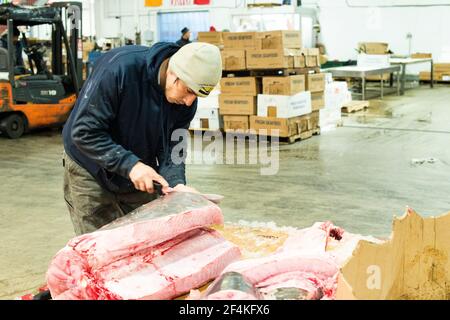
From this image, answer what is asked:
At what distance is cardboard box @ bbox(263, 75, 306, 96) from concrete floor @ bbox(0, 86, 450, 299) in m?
0.90

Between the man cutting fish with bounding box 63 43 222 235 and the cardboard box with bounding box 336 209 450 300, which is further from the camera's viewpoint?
the man cutting fish with bounding box 63 43 222 235

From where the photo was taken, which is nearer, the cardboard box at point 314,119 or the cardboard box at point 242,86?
the cardboard box at point 242,86

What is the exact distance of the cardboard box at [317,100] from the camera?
396 inches

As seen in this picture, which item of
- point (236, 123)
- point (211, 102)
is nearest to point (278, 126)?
point (236, 123)

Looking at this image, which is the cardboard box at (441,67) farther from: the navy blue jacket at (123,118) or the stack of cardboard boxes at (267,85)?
the navy blue jacket at (123,118)

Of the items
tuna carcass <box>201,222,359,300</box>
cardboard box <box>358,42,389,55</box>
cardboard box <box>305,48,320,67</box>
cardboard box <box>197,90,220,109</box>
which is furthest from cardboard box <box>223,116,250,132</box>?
cardboard box <box>358,42,389,55</box>

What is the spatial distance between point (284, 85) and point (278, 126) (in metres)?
0.69

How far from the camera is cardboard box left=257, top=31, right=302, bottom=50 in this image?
9219 millimetres

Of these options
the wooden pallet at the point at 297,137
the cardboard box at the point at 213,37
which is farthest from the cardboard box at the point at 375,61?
the wooden pallet at the point at 297,137

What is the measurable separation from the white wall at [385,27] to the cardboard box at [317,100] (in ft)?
34.0

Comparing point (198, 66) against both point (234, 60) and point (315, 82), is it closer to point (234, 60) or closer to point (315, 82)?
point (234, 60)

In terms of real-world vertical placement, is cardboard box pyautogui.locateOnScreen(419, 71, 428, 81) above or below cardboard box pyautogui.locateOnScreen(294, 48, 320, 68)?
below

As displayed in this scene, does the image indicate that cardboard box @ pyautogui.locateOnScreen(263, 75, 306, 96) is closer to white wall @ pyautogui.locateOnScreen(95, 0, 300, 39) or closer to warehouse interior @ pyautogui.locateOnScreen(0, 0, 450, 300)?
warehouse interior @ pyautogui.locateOnScreen(0, 0, 450, 300)
